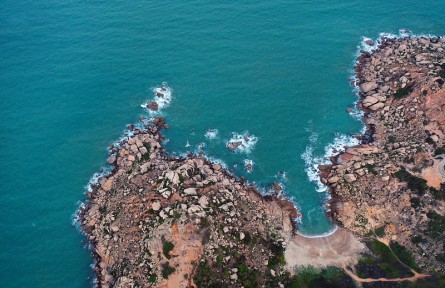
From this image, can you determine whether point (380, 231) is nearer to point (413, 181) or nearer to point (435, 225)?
point (435, 225)

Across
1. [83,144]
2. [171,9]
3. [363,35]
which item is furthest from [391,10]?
[83,144]

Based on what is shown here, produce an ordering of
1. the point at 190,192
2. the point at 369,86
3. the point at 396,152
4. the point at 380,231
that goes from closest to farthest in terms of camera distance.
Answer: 1. the point at 380,231
2. the point at 190,192
3. the point at 396,152
4. the point at 369,86

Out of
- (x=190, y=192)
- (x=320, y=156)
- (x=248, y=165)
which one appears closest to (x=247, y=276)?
(x=190, y=192)

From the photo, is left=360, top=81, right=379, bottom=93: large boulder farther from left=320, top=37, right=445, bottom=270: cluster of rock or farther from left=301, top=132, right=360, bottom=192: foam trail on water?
left=301, top=132, right=360, bottom=192: foam trail on water

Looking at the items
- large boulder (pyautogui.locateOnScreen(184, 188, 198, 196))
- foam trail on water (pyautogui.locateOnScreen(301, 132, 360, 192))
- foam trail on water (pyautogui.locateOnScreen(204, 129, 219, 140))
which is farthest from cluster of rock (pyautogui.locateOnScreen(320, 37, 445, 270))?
large boulder (pyautogui.locateOnScreen(184, 188, 198, 196))

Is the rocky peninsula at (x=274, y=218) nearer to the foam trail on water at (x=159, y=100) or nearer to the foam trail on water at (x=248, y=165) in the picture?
the foam trail on water at (x=248, y=165)

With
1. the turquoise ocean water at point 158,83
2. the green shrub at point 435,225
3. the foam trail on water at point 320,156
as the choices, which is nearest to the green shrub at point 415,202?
the green shrub at point 435,225
